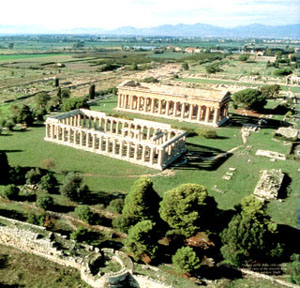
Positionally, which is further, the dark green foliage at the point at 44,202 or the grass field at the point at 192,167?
the grass field at the point at 192,167

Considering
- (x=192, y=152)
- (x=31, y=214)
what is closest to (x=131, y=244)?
(x=31, y=214)

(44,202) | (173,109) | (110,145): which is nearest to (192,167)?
(110,145)

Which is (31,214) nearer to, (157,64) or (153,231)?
(153,231)

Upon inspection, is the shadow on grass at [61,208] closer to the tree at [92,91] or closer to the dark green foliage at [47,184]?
the dark green foliage at [47,184]

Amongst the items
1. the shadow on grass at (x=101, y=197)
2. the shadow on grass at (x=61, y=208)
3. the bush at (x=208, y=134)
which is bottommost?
the shadow on grass at (x=61, y=208)

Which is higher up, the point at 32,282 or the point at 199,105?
the point at 199,105

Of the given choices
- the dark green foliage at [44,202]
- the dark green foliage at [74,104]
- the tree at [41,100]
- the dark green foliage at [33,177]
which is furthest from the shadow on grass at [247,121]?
the dark green foliage at [44,202]

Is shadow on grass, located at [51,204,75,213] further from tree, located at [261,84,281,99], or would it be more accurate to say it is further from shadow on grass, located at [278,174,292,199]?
tree, located at [261,84,281,99]
